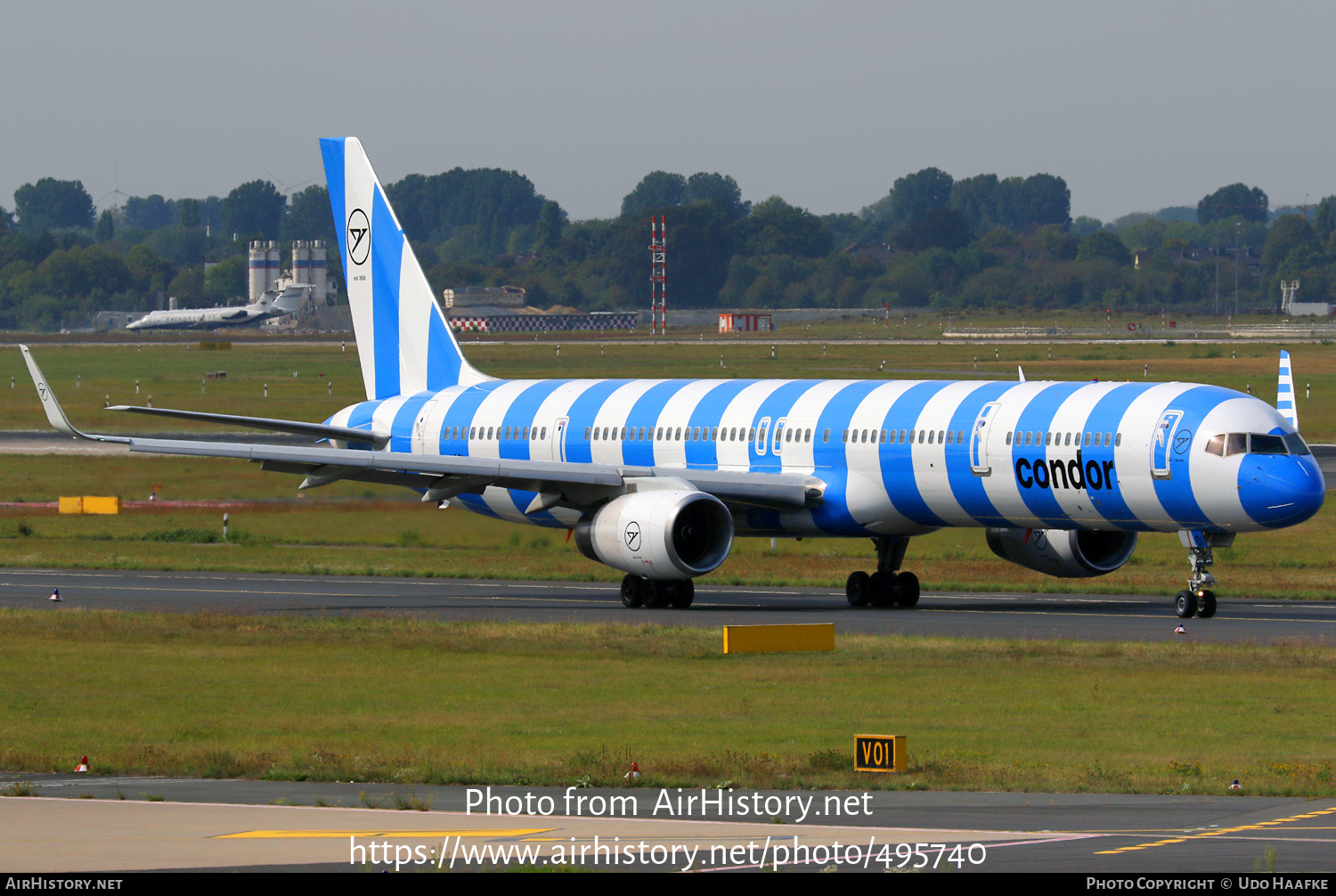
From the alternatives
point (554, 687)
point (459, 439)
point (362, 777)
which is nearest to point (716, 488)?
point (459, 439)

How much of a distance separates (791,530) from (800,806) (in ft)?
80.3

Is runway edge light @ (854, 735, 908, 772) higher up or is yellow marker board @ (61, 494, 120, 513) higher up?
runway edge light @ (854, 735, 908, 772)

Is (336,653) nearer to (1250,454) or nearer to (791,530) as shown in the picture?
(791,530)

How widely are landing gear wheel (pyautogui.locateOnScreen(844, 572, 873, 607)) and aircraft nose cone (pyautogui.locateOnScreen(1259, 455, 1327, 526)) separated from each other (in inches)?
366

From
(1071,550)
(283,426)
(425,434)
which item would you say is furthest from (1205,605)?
(283,426)

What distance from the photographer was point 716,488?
4184 cm

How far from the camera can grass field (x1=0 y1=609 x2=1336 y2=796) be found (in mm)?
21359

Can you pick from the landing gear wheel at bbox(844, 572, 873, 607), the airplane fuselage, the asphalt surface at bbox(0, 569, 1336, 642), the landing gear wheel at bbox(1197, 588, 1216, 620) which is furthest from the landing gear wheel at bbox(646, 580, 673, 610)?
the landing gear wheel at bbox(1197, 588, 1216, 620)

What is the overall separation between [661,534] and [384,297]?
16287mm

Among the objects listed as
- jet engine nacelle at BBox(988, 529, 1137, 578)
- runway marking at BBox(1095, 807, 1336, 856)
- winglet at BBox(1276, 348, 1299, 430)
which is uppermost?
winglet at BBox(1276, 348, 1299, 430)

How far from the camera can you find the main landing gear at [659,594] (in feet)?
139

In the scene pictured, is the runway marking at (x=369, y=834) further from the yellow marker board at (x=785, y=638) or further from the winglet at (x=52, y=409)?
the winglet at (x=52, y=409)

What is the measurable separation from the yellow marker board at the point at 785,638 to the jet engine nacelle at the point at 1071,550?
10.0 metres

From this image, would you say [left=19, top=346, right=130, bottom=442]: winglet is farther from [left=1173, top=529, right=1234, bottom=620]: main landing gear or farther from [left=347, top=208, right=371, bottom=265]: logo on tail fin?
[left=1173, top=529, right=1234, bottom=620]: main landing gear
